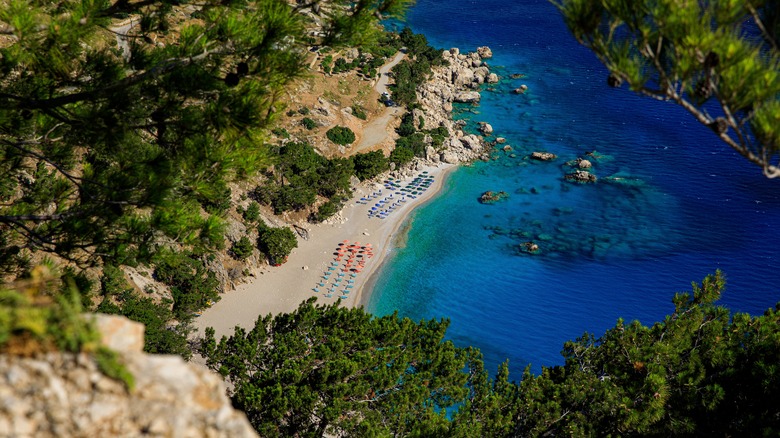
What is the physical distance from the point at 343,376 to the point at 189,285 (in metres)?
18.9

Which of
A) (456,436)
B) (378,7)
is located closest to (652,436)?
(456,436)

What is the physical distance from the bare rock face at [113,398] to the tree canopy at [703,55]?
5018mm

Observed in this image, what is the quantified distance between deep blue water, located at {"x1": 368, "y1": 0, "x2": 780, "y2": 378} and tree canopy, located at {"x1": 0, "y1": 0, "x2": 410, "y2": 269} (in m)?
26.8

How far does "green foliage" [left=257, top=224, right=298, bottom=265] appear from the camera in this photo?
1415 inches

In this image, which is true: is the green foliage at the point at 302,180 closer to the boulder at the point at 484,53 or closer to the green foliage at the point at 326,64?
the green foliage at the point at 326,64

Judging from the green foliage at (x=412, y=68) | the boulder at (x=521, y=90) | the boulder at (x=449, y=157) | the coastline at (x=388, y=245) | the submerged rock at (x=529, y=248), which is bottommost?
the coastline at (x=388, y=245)

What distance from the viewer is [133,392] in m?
3.46

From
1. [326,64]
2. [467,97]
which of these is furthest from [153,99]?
[467,97]

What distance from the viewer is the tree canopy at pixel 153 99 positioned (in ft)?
22.4

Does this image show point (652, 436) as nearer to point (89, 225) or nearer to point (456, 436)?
point (456, 436)

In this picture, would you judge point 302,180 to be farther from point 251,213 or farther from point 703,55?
point 703,55

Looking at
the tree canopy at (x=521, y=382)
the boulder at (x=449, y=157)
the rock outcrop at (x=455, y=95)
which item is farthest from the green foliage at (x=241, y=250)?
the boulder at (x=449, y=157)

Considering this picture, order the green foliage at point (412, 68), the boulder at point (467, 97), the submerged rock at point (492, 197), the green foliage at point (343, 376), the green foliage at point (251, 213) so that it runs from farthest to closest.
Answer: the boulder at point (467, 97) < the green foliage at point (412, 68) < the submerged rock at point (492, 197) < the green foliage at point (251, 213) < the green foliage at point (343, 376)

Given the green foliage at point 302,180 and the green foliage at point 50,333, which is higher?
the green foliage at point 50,333
